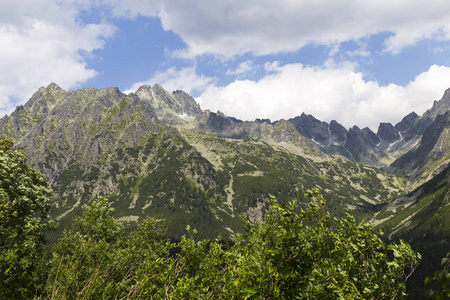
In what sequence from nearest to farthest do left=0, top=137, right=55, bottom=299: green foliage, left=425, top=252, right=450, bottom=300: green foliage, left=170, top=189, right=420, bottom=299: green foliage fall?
left=425, top=252, right=450, bottom=300: green foliage
left=170, top=189, right=420, bottom=299: green foliage
left=0, top=137, right=55, bottom=299: green foliage

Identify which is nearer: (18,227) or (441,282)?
(441,282)

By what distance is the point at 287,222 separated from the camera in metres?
11.6

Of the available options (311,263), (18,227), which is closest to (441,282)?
(311,263)

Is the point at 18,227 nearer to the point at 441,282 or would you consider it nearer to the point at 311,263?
the point at 311,263

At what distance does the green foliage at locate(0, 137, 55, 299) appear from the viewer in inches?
699

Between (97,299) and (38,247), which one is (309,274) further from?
(38,247)

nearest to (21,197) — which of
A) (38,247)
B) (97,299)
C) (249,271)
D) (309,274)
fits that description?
(38,247)

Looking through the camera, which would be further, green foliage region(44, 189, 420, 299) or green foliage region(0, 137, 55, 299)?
green foliage region(0, 137, 55, 299)

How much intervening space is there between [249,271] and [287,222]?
2.75 meters

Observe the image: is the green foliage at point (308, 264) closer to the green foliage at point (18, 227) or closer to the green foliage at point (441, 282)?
the green foliage at point (441, 282)

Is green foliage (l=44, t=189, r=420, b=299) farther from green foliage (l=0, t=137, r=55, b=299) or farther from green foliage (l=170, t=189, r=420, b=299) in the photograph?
green foliage (l=0, t=137, r=55, b=299)

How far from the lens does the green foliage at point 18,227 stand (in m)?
17.8

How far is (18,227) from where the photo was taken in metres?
19.4

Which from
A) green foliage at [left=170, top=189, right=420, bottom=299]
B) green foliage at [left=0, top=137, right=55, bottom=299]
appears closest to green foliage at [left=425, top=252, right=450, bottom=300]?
green foliage at [left=170, top=189, right=420, bottom=299]
